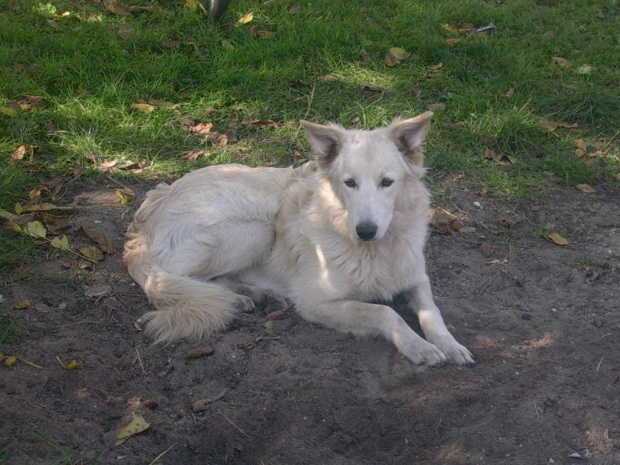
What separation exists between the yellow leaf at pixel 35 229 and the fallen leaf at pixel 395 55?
374cm

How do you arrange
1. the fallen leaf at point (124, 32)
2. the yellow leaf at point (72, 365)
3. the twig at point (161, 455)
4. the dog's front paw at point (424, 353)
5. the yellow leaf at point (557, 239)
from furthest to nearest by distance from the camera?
the fallen leaf at point (124, 32), the yellow leaf at point (557, 239), the dog's front paw at point (424, 353), the yellow leaf at point (72, 365), the twig at point (161, 455)

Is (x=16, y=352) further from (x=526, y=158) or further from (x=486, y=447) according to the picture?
(x=526, y=158)

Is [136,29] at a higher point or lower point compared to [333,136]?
lower

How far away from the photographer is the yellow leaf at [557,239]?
16.3ft

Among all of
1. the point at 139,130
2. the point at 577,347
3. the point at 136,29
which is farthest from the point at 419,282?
the point at 136,29

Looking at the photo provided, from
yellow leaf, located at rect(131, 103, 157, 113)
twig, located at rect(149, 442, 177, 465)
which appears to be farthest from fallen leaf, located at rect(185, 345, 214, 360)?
yellow leaf, located at rect(131, 103, 157, 113)

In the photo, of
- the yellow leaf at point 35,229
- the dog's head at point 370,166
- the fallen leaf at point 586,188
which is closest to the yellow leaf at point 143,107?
the yellow leaf at point 35,229

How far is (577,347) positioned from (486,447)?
1073mm

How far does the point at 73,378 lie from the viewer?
3.51m

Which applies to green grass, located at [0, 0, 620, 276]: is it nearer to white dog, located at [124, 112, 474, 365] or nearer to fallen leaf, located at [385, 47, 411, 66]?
fallen leaf, located at [385, 47, 411, 66]

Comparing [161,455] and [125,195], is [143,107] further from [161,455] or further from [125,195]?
[161,455]

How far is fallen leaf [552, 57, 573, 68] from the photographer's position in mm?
6934

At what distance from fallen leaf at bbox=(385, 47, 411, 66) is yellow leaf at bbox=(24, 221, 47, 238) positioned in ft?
12.3

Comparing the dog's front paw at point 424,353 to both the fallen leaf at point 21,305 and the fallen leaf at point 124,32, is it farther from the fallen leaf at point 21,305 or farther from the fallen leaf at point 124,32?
the fallen leaf at point 124,32
